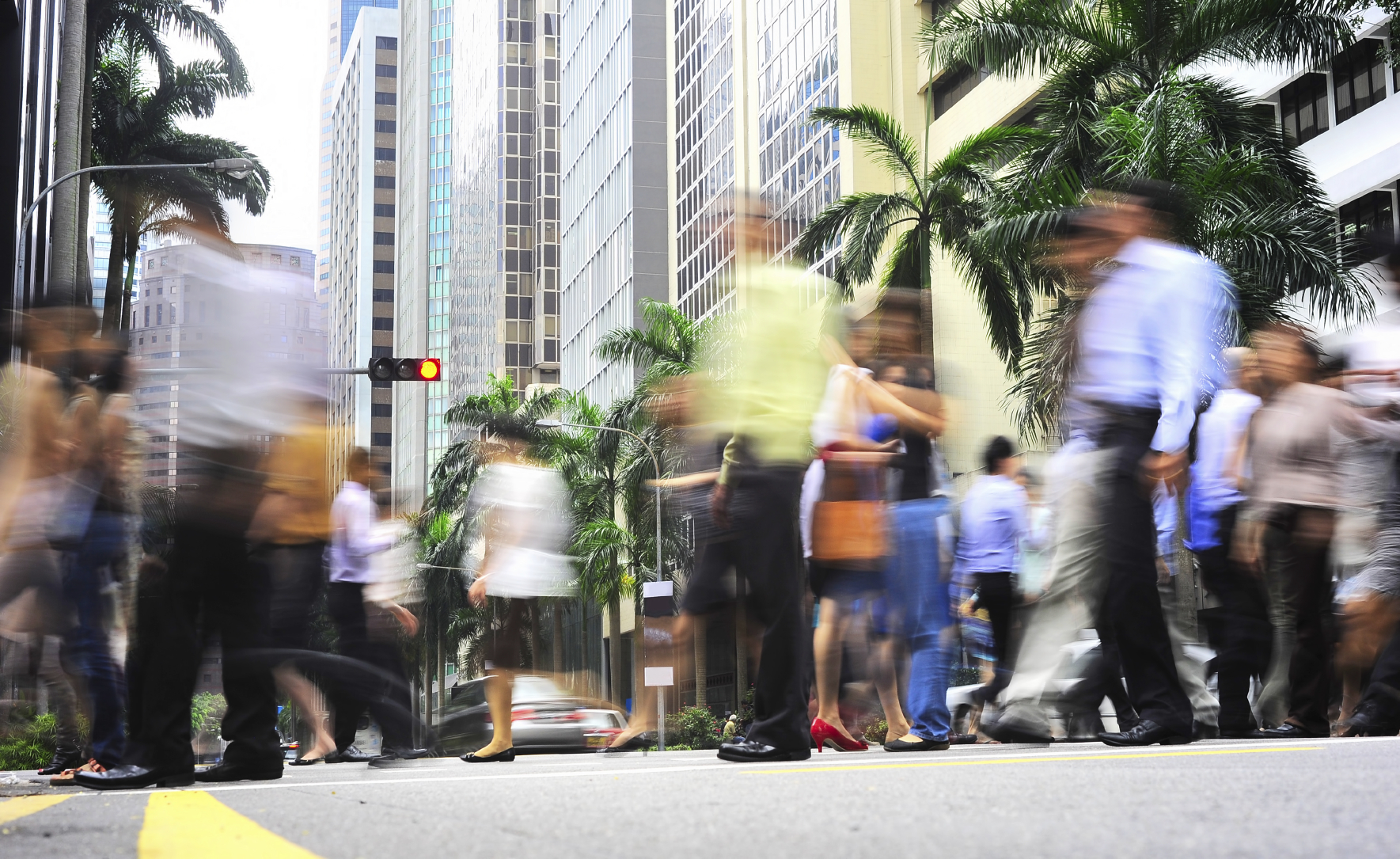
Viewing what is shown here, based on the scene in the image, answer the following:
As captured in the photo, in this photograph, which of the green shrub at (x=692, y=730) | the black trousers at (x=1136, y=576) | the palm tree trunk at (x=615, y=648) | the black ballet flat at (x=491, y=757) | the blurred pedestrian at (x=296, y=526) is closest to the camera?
the black trousers at (x=1136, y=576)

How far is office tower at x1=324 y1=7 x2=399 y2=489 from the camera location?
5438 inches

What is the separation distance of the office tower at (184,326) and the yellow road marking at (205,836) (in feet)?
5.87

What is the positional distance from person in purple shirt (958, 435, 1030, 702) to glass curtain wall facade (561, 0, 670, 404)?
54.4m

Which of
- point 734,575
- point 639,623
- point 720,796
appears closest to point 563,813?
point 720,796

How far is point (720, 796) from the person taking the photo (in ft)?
12.5

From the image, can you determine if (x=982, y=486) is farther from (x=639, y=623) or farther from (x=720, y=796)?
→ (x=639, y=623)

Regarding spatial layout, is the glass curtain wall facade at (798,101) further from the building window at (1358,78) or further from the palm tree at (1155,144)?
the palm tree at (1155,144)

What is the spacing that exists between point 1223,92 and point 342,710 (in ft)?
52.9

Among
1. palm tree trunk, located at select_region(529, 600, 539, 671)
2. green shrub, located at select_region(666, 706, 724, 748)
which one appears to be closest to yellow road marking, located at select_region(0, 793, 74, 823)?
green shrub, located at select_region(666, 706, 724, 748)

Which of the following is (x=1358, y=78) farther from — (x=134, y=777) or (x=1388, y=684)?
(x=134, y=777)

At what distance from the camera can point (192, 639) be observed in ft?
18.2

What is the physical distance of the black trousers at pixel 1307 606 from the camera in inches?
275

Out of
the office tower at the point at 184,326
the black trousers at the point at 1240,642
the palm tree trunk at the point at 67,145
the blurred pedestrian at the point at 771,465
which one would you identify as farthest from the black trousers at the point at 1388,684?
the palm tree trunk at the point at 67,145

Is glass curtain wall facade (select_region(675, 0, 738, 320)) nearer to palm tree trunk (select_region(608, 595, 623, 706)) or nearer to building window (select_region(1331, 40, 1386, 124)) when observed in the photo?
palm tree trunk (select_region(608, 595, 623, 706))
